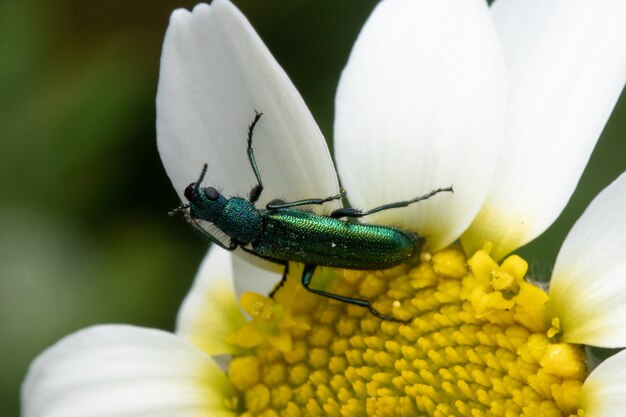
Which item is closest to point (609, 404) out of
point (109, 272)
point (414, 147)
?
point (414, 147)

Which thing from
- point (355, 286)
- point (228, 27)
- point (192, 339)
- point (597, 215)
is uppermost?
point (228, 27)

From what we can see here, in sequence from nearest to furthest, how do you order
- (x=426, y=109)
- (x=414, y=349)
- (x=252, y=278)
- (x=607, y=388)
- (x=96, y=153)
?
(x=607, y=388) → (x=426, y=109) → (x=414, y=349) → (x=252, y=278) → (x=96, y=153)

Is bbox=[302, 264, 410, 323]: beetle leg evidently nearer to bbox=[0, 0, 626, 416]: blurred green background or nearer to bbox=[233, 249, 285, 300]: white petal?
bbox=[233, 249, 285, 300]: white petal

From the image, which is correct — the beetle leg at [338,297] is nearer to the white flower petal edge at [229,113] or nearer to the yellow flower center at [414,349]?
the yellow flower center at [414,349]

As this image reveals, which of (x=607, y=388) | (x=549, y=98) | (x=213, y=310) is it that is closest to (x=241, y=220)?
(x=213, y=310)

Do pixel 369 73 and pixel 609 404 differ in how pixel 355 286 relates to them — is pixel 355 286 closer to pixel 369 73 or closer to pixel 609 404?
pixel 369 73

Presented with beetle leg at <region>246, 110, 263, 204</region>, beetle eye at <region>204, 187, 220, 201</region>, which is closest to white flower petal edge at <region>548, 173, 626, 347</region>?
beetle leg at <region>246, 110, 263, 204</region>

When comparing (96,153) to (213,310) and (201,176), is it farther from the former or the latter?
(201,176)
